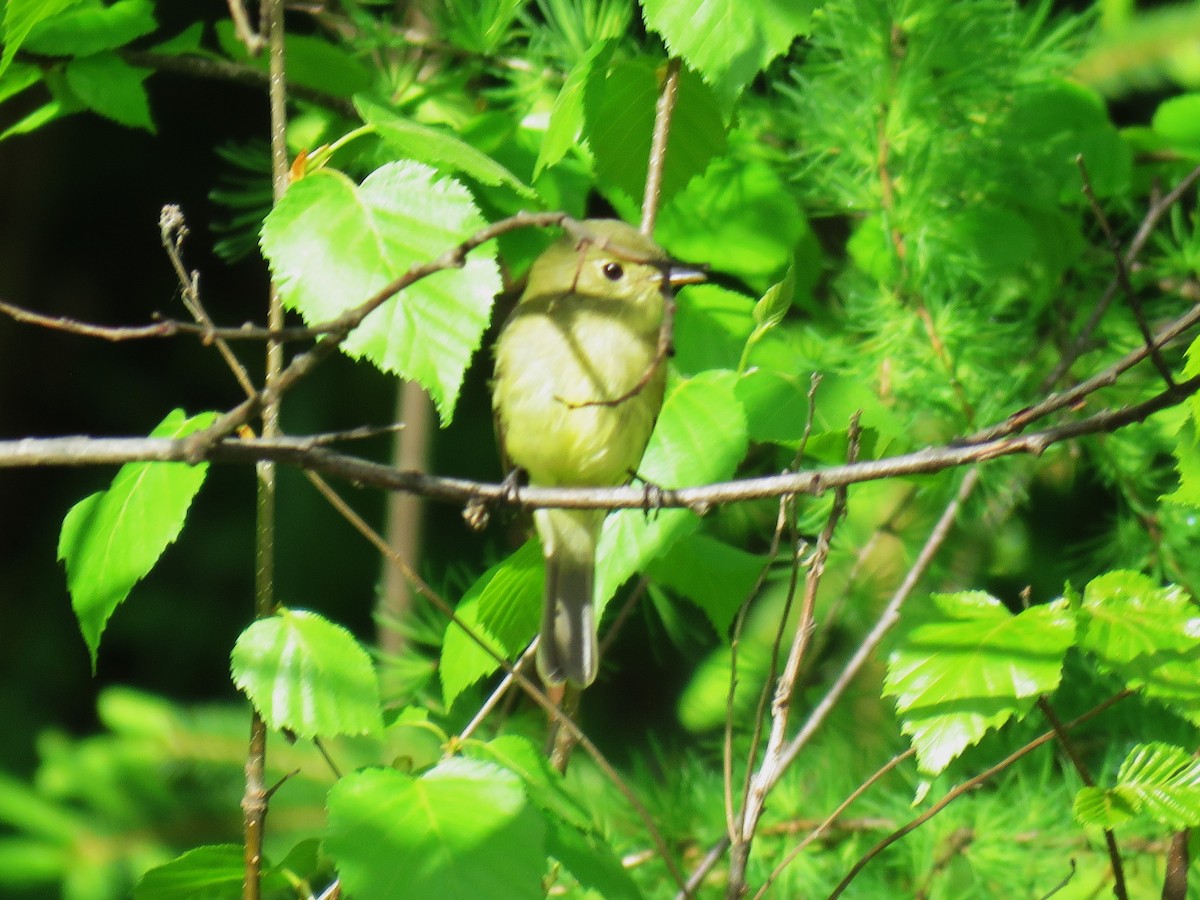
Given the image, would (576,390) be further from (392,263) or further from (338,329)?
(338,329)

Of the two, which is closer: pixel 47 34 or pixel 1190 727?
pixel 47 34

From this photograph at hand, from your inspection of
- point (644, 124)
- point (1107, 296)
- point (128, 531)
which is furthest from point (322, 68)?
point (1107, 296)

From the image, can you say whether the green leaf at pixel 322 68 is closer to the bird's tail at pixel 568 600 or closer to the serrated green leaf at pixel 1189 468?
the bird's tail at pixel 568 600

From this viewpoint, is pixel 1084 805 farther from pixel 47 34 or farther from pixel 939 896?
pixel 47 34

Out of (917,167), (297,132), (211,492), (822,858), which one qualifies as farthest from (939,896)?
(211,492)

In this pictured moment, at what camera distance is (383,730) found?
1369mm

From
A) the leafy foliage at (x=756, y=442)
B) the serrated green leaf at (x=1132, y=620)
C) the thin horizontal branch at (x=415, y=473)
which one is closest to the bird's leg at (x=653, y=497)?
the leafy foliage at (x=756, y=442)

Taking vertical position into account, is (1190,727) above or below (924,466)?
below

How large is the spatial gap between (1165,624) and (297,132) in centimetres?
178

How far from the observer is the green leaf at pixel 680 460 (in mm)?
1677

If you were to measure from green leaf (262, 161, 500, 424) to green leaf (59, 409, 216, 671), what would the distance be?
201mm

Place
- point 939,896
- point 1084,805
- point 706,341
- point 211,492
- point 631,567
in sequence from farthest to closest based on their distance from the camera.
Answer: point 211,492, point 939,896, point 706,341, point 631,567, point 1084,805

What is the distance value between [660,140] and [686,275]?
230 mm

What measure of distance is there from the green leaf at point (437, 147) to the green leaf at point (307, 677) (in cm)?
47
